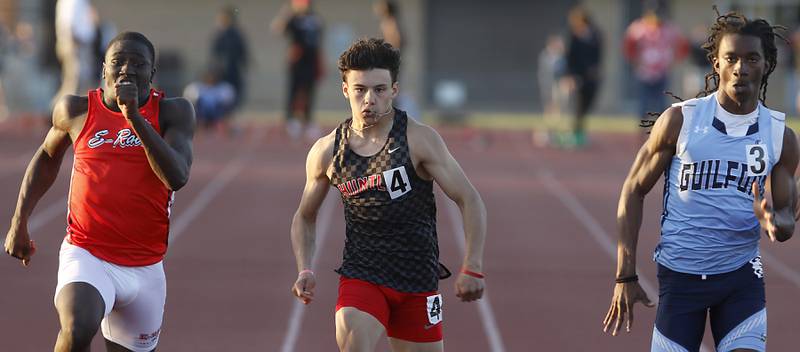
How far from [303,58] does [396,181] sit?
15.1 m

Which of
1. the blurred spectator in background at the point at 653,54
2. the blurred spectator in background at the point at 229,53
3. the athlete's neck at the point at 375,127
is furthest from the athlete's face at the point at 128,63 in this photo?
the blurred spectator in background at the point at 229,53

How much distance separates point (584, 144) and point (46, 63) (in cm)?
1488

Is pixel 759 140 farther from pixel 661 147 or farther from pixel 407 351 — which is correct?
pixel 407 351

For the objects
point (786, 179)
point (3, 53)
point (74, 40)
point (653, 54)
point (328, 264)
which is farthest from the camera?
point (3, 53)

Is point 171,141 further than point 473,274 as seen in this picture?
Yes

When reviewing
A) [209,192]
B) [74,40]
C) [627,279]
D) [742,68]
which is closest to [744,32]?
[742,68]

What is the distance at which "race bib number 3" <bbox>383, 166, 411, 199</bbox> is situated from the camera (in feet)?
18.1

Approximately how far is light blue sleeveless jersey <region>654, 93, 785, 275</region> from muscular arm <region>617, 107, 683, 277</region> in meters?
0.04

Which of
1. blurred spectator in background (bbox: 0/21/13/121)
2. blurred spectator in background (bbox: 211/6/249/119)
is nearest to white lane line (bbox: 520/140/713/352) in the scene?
blurred spectator in background (bbox: 211/6/249/119)

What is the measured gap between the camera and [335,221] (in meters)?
13.2

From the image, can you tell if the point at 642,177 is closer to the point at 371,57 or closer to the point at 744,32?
the point at 744,32

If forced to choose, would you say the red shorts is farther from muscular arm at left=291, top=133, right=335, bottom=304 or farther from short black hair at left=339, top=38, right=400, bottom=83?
short black hair at left=339, top=38, right=400, bottom=83

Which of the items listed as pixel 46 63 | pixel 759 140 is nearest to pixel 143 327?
pixel 759 140

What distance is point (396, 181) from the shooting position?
18.1ft
